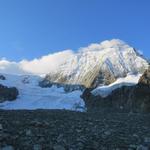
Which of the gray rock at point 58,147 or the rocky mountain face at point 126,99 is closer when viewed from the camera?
the gray rock at point 58,147

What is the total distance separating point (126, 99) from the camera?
67.5 m

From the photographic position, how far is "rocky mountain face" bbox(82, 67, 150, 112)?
165 feet

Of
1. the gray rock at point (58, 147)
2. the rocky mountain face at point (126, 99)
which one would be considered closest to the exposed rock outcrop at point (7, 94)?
the rocky mountain face at point (126, 99)

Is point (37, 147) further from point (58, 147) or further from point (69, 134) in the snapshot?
point (69, 134)

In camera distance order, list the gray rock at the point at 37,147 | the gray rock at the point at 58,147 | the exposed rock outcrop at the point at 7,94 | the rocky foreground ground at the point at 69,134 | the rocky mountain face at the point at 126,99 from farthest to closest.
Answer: the exposed rock outcrop at the point at 7,94, the rocky mountain face at the point at 126,99, the rocky foreground ground at the point at 69,134, the gray rock at the point at 58,147, the gray rock at the point at 37,147

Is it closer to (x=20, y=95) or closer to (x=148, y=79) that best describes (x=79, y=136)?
(x=148, y=79)

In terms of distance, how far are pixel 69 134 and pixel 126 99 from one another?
52.8 meters

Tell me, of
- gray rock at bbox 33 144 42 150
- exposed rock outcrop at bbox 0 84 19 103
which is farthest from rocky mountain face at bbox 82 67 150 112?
exposed rock outcrop at bbox 0 84 19 103

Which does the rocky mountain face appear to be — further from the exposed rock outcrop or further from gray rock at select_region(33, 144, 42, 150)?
the exposed rock outcrop

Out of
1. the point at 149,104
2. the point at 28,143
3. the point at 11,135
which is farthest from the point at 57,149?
the point at 149,104

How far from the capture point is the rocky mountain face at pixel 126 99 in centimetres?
5044

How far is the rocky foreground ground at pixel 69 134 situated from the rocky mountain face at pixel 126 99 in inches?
1055

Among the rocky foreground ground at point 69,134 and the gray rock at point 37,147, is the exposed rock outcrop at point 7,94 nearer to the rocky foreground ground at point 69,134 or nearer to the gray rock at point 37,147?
the rocky foreground ground at point 69,134

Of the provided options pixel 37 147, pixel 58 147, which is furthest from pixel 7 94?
pixel 37 147
